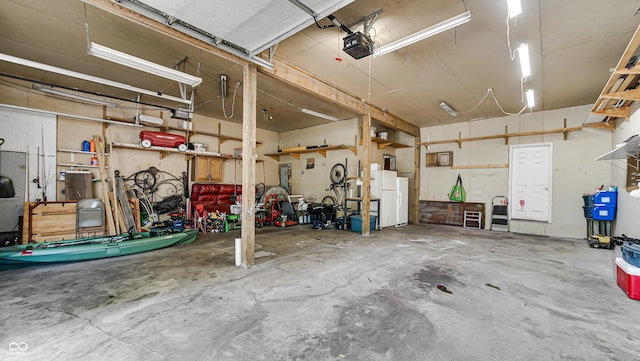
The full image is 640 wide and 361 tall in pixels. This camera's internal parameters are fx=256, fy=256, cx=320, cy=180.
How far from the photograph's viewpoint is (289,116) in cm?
795

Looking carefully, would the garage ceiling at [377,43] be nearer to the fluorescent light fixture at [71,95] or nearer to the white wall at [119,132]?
the fluorescent light fixture at [71,95]

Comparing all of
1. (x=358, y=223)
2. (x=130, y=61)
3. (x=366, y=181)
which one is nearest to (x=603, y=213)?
(x=366, y=181)

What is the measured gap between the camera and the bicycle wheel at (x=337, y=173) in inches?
335

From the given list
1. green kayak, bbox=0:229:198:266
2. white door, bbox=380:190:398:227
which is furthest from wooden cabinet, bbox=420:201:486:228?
green kayak, bbox=0:229:198:266

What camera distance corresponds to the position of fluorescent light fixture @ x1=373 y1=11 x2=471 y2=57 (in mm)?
2980

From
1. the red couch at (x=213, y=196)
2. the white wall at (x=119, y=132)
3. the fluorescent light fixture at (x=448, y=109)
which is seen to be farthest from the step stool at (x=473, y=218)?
the white wall at (x=119, y=132)

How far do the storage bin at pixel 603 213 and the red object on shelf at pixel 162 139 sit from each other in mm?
9872

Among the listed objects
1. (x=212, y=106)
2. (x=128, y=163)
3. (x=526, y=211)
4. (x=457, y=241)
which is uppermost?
(x=212, y=106)

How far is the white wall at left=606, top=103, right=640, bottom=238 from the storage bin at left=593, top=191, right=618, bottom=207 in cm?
8

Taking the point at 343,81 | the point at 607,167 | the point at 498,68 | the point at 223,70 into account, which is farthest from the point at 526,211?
the point at 223,70

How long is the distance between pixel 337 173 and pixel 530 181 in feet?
17.9

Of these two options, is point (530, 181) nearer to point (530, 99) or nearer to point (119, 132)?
point (530, 99)

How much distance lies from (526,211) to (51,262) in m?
10.2

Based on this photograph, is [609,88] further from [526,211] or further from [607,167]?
[526,211]
